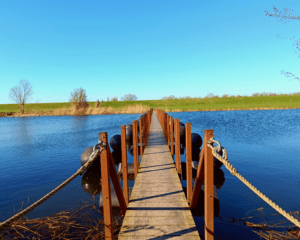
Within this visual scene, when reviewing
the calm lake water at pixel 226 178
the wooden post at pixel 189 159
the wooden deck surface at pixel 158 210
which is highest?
the wooden post at pixel 189 159

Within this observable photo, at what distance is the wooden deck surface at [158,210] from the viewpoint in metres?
3.07

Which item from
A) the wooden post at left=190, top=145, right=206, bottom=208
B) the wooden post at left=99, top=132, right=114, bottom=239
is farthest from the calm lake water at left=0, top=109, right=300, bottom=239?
the wooden post at left=99, top=132, right=114, bottom=239

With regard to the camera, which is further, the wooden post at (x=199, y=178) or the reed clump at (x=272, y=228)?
the reed clump at (x=272, y=228)

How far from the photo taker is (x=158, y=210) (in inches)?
147

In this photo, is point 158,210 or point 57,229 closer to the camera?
point 158,210

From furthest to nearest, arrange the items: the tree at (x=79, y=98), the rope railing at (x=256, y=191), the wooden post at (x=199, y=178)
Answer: the tree at (x=79, y=98) → the wooden post at (x=199, y=178) → the rope railing at (x=256, y=191)

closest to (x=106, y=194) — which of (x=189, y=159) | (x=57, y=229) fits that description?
(x=57, y=229)

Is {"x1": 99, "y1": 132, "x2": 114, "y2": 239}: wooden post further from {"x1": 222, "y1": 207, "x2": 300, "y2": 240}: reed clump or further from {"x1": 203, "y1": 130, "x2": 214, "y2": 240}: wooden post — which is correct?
{"x1": 222, "y1": 207, "x2": 300, "y2": 240}: reed clump

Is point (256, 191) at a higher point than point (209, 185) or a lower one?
higher

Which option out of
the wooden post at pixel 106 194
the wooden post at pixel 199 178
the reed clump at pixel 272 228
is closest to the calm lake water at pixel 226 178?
the reed clump at pixel 272 228

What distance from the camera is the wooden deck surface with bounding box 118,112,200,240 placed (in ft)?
10.1

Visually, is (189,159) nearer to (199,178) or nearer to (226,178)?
(199,178)

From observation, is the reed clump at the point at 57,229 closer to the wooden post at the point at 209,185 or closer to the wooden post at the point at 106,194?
the wooden post at the point at 106,194

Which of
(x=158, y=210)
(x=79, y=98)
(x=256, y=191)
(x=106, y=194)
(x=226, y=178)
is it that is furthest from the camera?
(x=79, y=98)
